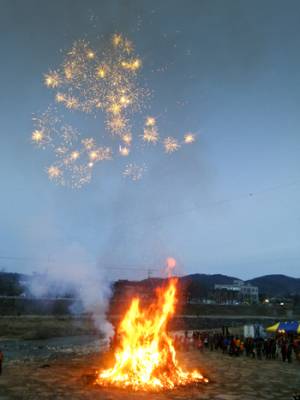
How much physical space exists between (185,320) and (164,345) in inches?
1802

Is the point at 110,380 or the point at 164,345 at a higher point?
the point at 164,345

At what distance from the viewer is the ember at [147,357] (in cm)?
1394

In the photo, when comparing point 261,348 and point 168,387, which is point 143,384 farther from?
point 261,348

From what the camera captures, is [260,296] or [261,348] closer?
[261,348]

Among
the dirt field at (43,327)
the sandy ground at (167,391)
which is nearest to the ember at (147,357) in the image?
the sandy ground at (167,391)

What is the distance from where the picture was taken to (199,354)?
23953 mm

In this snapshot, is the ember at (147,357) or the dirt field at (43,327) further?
the dirt field at (43,327)

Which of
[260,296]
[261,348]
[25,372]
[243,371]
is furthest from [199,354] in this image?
[260,296]

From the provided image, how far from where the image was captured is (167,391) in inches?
507

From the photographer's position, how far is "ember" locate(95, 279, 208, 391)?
Answer: 13.9 metres

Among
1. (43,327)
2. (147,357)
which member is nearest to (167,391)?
(147,357)

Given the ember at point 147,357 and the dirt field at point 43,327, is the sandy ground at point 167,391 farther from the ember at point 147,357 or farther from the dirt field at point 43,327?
the dirt field at point 43,327

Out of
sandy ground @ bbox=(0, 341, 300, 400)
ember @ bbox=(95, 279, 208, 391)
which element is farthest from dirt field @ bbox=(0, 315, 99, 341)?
ember @ bbox=(95, 279, 208, 391)

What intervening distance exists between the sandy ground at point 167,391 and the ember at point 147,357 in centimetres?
85
